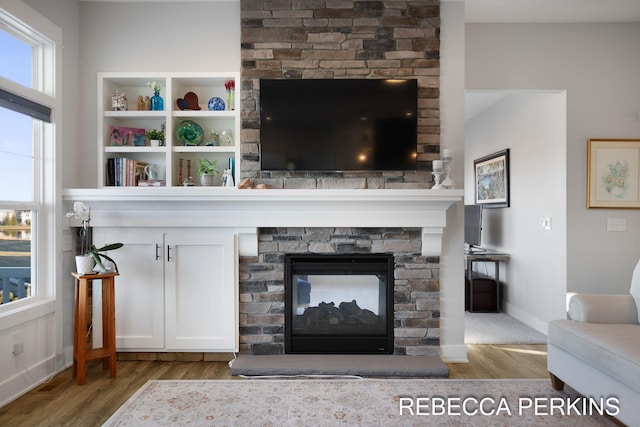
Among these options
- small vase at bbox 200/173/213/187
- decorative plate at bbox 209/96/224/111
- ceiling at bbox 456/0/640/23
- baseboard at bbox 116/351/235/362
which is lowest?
baseboard at bbox 116/351/235/362

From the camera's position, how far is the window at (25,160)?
2.58m

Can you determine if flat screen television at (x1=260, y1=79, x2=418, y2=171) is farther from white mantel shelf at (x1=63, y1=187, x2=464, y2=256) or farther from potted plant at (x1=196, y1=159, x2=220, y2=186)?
potted plant at (x1=196, y1=159, x2=220, y2=186)

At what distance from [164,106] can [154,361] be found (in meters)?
1.96

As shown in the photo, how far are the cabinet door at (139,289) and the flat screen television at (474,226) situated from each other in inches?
144

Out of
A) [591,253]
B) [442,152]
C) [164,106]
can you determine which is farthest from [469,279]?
[164,106]

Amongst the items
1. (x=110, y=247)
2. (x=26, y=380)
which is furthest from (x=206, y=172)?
(x=26, y=380)

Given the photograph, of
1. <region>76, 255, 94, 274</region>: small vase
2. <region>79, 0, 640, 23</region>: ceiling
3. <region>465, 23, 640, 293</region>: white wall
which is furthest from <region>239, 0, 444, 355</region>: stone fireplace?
<region>76, 255, 94, 274</region>: small vase

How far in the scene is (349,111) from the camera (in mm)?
3113

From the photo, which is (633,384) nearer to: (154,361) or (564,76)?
(564,76)

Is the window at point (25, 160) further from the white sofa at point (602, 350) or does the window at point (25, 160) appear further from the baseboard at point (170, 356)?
the white sofa at point (602, 350)

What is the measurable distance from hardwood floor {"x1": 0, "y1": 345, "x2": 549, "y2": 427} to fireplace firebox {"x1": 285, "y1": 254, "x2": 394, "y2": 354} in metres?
0.59

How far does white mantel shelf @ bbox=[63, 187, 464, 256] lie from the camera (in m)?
2.92

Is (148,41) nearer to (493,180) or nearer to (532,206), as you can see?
(532,206)

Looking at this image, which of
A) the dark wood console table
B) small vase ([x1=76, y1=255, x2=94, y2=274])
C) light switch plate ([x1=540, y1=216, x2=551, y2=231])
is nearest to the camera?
small vase ([x1=76, y1=255, x2=94, y2=274])
